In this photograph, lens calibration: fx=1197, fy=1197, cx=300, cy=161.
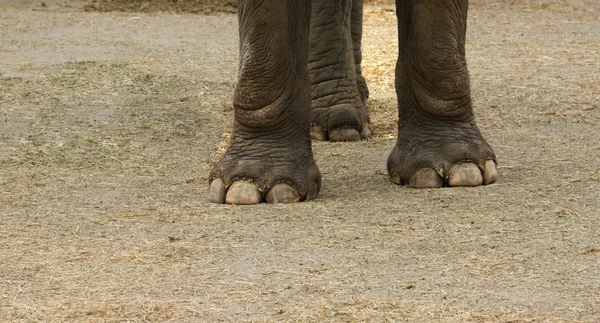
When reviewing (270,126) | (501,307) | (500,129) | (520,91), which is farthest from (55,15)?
(501,307)

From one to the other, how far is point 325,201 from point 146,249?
0.84m

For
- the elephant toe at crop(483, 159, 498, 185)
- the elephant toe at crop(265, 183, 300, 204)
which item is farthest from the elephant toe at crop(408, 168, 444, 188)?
the elephant toe at crop(265, 183, 300, 204)

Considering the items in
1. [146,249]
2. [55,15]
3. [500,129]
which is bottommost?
[55,15]

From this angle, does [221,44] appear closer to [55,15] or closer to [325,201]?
[55,15]

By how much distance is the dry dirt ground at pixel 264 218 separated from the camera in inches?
116

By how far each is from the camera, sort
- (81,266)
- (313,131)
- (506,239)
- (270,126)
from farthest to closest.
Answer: (313,131) → (270,126) → (506,239) → (81,266)

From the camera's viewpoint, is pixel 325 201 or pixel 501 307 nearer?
pixel 501 307

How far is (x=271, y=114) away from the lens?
4.21 metres

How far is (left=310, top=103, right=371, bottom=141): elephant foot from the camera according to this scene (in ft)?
17.9

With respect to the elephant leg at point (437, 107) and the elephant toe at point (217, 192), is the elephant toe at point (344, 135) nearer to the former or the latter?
the elephant leg at point (437, 107)

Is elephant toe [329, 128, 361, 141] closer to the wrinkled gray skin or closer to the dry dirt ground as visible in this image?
the dry dirt ground

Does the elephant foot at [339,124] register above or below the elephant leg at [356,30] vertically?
below

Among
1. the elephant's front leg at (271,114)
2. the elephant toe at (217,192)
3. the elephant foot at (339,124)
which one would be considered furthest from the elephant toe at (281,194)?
the elephant foot at (339,124)

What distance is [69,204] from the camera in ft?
13.4
